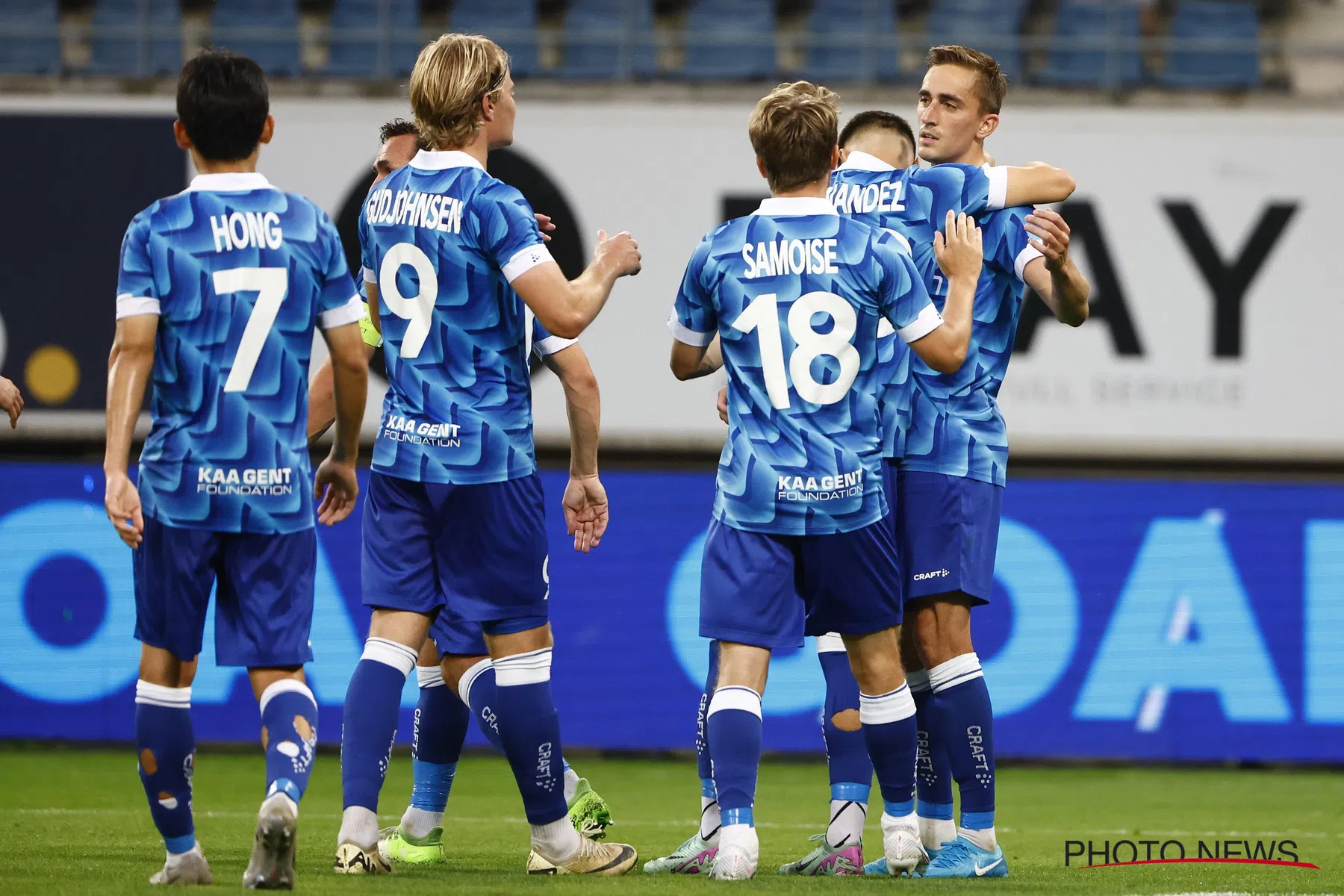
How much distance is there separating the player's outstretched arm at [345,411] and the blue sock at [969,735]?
175cm

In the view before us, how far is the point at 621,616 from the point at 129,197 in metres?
4.85

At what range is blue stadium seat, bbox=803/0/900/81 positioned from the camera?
13.6m

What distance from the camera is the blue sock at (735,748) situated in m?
4.50

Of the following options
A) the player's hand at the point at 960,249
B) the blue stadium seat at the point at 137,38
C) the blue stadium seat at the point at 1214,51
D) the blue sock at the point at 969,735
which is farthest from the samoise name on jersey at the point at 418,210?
the blue stadium seat at the point at 1214,51

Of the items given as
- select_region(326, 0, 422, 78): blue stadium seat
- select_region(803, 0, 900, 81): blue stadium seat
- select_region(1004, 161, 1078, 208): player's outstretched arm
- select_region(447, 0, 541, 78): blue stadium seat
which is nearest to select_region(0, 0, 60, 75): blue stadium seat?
select_region(326, 0, 422, 78): blue stadium seat

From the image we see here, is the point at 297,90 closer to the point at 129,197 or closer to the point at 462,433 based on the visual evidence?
the point at 129,197

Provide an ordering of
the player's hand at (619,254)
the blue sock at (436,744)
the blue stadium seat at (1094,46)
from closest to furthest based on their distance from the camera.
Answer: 1. the player's hand at (619,254)
2. the blue sock at (436,744)
3. the blue stadium seat at (1094,46)

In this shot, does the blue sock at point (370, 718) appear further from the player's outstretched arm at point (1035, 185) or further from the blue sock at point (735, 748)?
the player's outstretched arm at point (1035, 185)

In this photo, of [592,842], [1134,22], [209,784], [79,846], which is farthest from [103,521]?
[1134,22]

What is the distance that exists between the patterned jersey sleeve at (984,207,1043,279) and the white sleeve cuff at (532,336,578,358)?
1.27 metres

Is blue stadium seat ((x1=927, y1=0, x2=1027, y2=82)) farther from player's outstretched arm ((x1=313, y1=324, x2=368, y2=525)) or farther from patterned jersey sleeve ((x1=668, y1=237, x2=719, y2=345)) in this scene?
player's outstretched arm ((x1=313, y1=324, x2=368, y2=525))

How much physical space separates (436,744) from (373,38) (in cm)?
903

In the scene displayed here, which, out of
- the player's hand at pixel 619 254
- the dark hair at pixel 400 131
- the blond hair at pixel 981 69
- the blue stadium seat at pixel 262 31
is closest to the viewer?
the player's hand at pixel 619 254

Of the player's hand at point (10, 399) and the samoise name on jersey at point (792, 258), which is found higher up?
the samoise name on jersey at point (792, 258)
